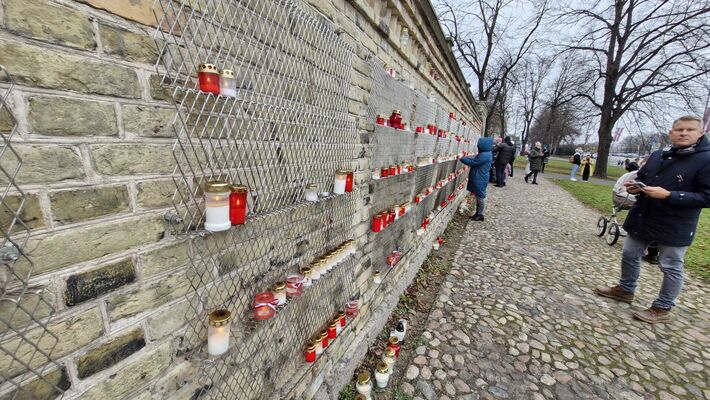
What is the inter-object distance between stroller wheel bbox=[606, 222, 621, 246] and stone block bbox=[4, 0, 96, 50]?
25.3 feet

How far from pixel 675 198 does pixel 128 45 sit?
4.40 m

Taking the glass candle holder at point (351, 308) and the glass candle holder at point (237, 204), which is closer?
the glass candle holder at point (237, 204)

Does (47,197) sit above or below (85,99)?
below

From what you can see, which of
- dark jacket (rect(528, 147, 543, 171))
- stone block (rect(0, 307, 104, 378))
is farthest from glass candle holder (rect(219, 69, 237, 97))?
dark jacket (rect(528, 147, 543, 171))

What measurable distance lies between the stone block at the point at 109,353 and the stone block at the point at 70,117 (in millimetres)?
651

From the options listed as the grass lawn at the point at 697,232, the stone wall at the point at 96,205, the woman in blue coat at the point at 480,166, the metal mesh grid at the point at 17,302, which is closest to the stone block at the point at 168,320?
the stone wall at the point at 96,205

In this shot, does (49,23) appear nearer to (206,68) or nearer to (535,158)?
(206,68)

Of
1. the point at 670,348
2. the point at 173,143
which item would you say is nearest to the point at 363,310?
the point at 173,143

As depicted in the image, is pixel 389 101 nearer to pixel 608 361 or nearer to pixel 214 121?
pixel 214 121

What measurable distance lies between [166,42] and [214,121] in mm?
304

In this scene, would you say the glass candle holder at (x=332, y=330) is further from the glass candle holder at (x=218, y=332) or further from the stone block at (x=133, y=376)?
the stone block at (x=133, y=376)

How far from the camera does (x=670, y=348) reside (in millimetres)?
3018

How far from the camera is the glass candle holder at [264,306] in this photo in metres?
1.43

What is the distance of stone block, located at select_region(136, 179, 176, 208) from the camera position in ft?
3.18
